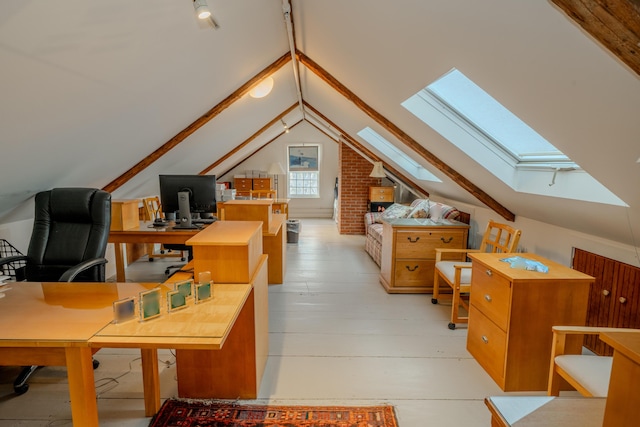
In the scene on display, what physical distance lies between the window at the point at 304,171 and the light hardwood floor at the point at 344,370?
535 cm

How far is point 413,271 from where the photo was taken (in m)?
3.74

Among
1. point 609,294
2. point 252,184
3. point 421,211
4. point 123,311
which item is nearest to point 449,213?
point 421,211

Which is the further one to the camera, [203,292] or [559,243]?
[559,243]

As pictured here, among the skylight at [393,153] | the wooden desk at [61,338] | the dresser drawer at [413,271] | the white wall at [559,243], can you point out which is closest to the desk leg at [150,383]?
the wooden desk at [61,338]

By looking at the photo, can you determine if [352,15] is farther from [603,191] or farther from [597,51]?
[603,191]

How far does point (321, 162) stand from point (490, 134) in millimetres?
6200

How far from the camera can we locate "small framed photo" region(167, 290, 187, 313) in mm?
1485

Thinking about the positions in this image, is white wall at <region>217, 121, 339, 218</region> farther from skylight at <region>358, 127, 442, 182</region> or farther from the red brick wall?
skylight at <region>358, 127, 442, 182</region>

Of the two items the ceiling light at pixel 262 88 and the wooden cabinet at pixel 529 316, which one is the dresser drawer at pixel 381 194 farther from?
the wooden cabinet at pixel 529 316

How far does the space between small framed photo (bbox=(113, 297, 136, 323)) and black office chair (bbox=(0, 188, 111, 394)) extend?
1.15 meters

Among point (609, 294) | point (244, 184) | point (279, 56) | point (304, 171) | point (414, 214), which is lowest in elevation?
point (609, 294)

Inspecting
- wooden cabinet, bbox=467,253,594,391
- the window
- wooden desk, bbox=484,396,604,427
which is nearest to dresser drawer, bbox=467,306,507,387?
wooden cabinet, bbox=467,253,594,391

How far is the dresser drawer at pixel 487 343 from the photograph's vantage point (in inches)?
84.7

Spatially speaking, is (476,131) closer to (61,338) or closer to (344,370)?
(344,370)
